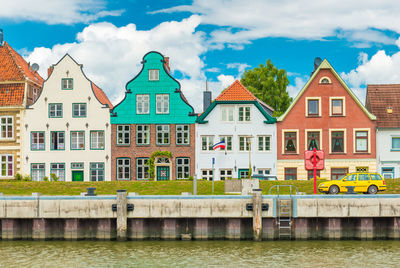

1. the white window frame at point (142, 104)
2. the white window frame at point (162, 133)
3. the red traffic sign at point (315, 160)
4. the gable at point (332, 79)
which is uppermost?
the gable at point (332, 79)

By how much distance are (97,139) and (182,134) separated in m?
8.26

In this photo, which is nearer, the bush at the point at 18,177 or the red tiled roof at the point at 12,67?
the bush at the point at 18,177

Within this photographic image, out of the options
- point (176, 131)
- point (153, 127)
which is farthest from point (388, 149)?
point (153, 127)

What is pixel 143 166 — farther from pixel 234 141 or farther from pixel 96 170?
pixel 234 141

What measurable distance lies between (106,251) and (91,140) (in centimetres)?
2515

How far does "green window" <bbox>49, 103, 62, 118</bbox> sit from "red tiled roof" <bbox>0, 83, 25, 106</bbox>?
2.96 metres

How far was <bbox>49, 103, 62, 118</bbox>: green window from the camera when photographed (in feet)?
183

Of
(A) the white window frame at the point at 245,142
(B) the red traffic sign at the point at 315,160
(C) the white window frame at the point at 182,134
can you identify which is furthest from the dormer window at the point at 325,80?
(B) the red traffic sign at the point at 315,160

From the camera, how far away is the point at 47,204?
113 ft

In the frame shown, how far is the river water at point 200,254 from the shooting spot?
28.6m

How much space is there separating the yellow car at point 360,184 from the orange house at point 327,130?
579 inches

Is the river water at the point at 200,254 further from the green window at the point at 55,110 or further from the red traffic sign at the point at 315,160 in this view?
the green window at the point at 55,110

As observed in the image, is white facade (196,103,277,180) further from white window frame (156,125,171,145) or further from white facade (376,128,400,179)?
white facade (376,128,400,179)

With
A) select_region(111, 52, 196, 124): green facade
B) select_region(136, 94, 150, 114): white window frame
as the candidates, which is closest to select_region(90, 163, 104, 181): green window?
select_region(111, 52, 196, 124): green facade
